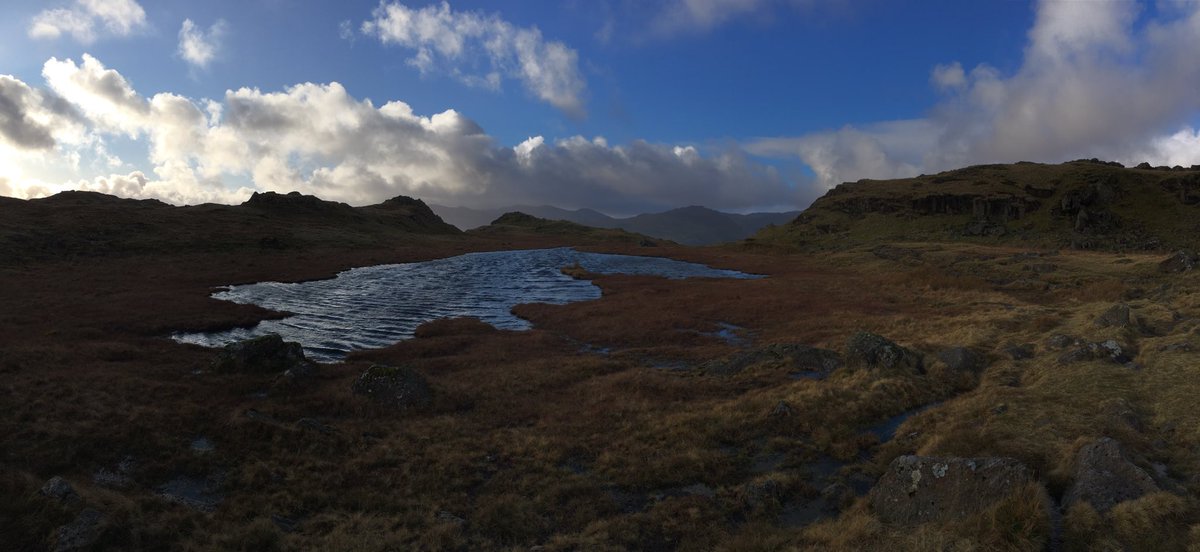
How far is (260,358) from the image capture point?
2552 cm

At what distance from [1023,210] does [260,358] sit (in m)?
136

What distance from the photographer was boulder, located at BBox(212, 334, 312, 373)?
82.3ft

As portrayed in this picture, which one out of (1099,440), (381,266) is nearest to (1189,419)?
(1099,440)

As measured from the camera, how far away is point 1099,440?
1170 cm

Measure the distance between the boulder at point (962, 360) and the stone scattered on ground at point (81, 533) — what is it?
93.6 feet

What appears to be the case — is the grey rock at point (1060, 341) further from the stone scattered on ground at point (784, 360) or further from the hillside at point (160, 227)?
→ the hillside at point (160, 227)

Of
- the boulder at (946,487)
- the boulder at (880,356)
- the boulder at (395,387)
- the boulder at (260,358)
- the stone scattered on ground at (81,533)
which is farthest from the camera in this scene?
the boulder at (260,358)

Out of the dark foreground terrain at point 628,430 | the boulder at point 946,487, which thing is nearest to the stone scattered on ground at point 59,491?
the dark foreground terrain at point 628,430

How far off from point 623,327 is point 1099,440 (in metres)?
30.0

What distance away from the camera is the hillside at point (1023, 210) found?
8888 cm

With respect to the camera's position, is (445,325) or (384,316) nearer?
(445,325)

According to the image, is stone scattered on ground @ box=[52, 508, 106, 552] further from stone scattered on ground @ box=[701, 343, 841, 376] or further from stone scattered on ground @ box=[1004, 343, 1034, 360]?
stone scattered on ground @ box=[1004, 343, 1034, 360]

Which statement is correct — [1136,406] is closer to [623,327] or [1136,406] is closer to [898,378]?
[898,378]

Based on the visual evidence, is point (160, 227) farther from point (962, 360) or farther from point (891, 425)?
point (962, 360)
